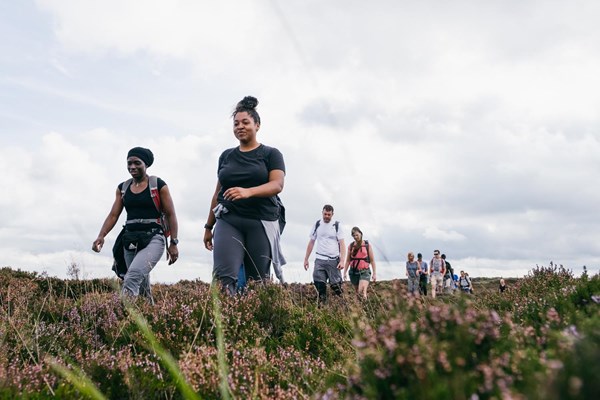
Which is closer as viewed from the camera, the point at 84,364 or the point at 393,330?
the point at 393,330

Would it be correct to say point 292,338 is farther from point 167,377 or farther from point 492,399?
point 492,399

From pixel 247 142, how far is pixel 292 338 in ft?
6.91

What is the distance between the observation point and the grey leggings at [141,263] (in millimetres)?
6770

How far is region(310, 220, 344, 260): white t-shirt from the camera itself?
11.6 metres

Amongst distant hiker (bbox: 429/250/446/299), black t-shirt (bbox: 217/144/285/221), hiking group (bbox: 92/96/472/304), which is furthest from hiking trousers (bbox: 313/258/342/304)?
distant hiker (bbox: 429/250/446/299)

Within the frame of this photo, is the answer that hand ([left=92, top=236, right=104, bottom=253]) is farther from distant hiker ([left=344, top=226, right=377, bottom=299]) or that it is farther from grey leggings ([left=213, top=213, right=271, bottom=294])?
distant hiker ([left=344, top=226, right=377, bottom=299])

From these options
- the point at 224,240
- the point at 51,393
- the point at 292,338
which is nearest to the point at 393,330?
Result: the point at 51,393

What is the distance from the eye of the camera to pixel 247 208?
585 cm

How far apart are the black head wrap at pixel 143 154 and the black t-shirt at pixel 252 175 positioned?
162 cm

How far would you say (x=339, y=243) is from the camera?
38.3 feet

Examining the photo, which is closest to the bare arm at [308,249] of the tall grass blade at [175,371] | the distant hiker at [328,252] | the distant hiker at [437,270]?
the distant hiker at [328,252]

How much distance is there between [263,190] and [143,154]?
2.48 metres

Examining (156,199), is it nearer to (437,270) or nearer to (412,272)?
(412,272)

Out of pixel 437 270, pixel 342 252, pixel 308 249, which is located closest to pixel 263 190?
pixel 342 252
